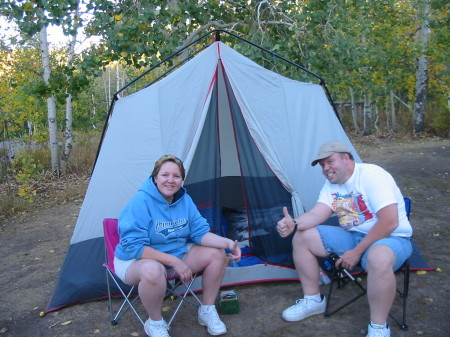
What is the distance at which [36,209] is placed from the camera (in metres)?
6.54

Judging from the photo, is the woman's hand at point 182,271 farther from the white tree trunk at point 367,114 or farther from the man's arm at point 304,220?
the white tree trunk at point 367,114

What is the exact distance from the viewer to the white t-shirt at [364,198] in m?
2.55

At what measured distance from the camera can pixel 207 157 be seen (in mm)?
3533

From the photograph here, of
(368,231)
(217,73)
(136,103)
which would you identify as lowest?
(368,231)

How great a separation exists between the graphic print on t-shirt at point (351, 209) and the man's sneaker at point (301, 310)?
53 cm

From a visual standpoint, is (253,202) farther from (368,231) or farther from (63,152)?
(63,152)

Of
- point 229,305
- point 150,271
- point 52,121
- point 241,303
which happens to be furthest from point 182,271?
point 52,121

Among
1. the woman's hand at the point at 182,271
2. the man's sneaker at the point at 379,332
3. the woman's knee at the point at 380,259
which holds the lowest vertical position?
the man's sneaker at the point at 379,332

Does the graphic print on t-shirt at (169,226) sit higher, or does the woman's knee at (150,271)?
the graphic print on t-shirt at (169,226)

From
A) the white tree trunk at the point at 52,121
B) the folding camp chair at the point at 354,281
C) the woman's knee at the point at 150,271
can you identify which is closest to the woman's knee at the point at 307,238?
the folding camp chair at the point at 354,281

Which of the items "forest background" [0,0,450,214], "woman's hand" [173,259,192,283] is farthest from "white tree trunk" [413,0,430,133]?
"woman's hand" [173,259,192,283]

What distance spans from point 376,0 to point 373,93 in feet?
8.74

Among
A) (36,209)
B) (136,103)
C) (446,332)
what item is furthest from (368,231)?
(36,209)

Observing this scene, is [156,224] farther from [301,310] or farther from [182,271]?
[301,310]
